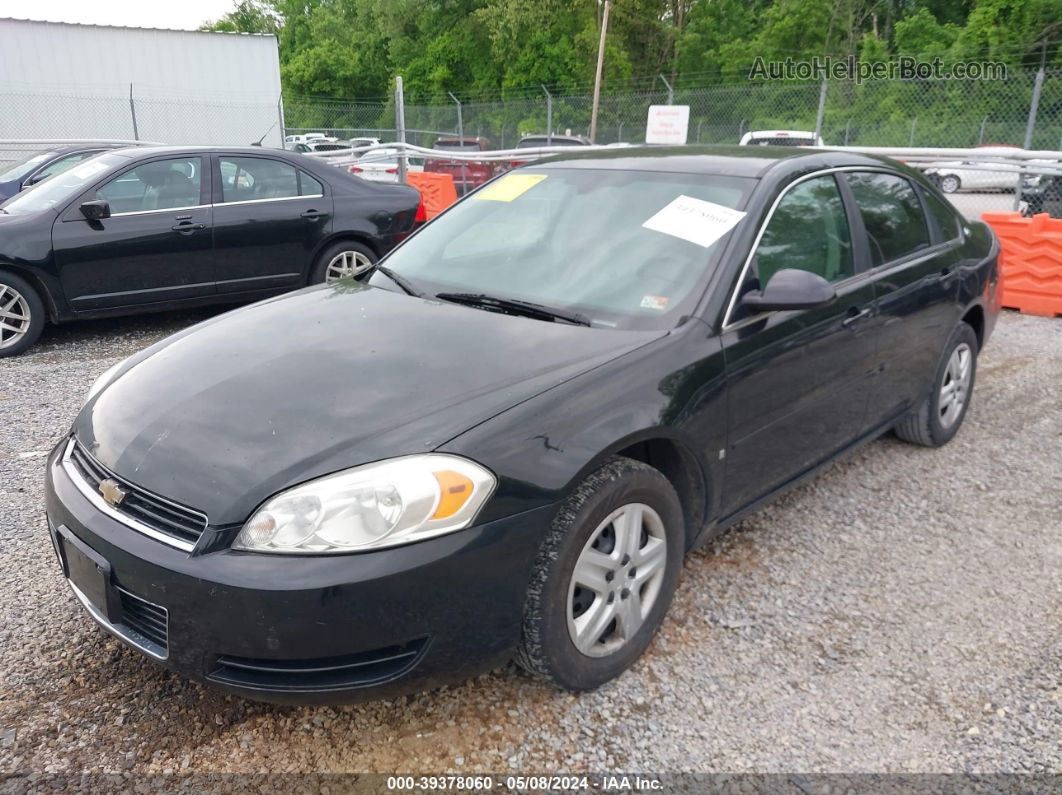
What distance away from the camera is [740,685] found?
267 centimetres

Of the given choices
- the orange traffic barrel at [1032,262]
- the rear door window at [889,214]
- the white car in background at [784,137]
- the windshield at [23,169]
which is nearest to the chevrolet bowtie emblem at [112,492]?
the rear door window at [889,214]

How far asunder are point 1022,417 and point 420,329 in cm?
407

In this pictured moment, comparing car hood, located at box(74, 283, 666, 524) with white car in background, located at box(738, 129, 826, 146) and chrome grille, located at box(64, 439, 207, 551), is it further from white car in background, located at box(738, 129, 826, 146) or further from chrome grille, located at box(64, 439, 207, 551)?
white car in background, located at box(738, 129, 826, 146)

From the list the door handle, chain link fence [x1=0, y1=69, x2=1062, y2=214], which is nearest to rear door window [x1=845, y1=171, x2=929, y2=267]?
the door handle

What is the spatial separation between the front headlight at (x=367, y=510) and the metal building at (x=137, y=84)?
19.2m

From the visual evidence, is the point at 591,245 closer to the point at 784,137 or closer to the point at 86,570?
the point at 86,570

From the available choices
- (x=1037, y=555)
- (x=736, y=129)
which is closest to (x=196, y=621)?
(x=1037, y=555)

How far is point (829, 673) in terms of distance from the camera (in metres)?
2.74

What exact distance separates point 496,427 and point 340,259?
5.82 meters

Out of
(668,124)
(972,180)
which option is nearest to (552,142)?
(668,124)

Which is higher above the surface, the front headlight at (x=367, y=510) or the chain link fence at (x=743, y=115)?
the chain link fence at (x=743, y=115)

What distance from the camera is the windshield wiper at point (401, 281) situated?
328 cm

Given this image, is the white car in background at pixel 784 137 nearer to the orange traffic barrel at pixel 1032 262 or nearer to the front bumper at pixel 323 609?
the orange traffic barrel at pixel 1032 262

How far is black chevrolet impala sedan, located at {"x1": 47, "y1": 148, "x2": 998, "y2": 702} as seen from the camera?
209 cm
